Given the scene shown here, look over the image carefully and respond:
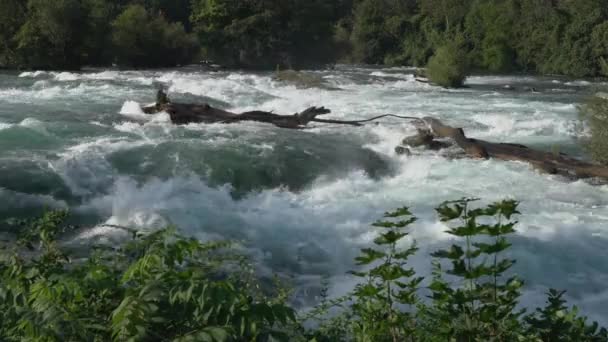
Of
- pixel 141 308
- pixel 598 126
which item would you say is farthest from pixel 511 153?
pixel 141 308

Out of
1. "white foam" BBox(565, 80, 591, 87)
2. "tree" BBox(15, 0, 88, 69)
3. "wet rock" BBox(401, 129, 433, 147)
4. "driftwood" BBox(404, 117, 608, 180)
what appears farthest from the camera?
"tree" BBox(15, 0, 88, 69)

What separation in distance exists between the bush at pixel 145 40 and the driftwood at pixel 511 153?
87.4 ft

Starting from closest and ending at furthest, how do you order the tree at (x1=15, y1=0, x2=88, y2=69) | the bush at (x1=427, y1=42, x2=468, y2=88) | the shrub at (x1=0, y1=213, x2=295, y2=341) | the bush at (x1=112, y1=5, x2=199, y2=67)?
the shrub at (x1=0, y1=213, x2=295, y2=341), the bush at (x1=427, y1=42, x2=468, y2=88), the tree at (x1=15, y1=0, x2=88, y2=69), the bush at (x1=112, y1=5, x2=199, y2=67)

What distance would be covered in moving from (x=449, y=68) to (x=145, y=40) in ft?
62.4

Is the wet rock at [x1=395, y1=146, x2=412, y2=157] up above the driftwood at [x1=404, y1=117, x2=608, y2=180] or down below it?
below

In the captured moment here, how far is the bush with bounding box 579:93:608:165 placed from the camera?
12.9m

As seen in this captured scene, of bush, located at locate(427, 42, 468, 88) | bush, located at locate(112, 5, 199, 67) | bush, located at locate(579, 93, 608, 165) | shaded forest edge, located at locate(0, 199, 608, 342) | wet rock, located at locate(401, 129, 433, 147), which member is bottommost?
bush, located at locate(112, 5, 199, 67)

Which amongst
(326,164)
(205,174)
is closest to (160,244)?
(205,174)

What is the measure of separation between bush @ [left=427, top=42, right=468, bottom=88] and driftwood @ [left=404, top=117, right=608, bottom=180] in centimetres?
1463

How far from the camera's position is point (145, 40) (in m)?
38.9

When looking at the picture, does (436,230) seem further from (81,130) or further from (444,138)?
(81,130)

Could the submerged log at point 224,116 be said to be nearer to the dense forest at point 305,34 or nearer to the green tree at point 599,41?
the dense forest at point 305,34

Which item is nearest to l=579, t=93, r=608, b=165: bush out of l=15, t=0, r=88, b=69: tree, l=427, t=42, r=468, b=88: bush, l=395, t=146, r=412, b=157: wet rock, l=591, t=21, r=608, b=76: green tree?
l=395, t=146, r=412, b=157: wet rock

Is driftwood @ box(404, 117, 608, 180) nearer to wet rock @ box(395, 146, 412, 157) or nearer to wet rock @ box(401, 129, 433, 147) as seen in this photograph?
wet rock @ box(401, 129, 433, 147)
